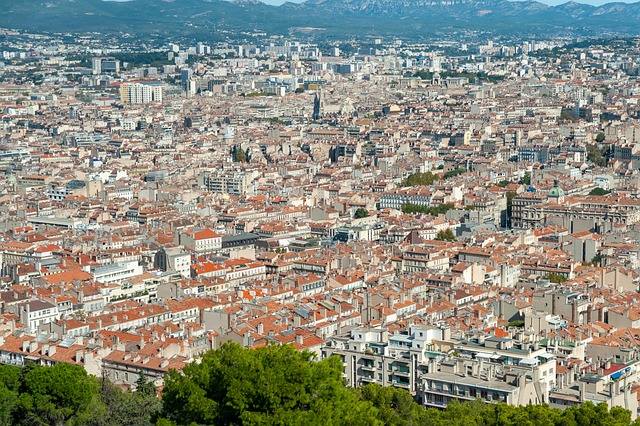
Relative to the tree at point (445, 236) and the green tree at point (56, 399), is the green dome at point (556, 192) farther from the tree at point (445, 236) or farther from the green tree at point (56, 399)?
the green tree at point (56, 399)

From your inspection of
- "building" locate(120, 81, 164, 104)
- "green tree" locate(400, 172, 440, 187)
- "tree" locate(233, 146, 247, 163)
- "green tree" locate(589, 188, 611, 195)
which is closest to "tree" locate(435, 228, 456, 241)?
"green tree" locate(589, 188, 611, 195)

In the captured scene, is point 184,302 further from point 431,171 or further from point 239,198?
point 431,171

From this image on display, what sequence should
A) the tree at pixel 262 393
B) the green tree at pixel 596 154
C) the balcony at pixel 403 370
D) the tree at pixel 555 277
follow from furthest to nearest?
the green tree at pixel 596 154
the tree at pixel 555 277
the balcony at pixel 403 370
the tree at pixel 262 393

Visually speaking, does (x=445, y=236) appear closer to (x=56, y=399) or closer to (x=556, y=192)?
(x=556, y=192)

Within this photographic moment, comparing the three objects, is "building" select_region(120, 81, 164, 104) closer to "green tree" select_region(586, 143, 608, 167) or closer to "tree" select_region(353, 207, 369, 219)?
"green tree" select_region(586, 143, 608, 167)

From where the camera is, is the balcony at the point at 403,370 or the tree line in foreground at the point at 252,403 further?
the balcony at the point at 403,370

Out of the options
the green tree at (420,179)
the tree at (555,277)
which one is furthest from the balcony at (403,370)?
the green tree at (420,179)

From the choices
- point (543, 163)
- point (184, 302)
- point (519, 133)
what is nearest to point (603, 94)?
point (519, 133)
